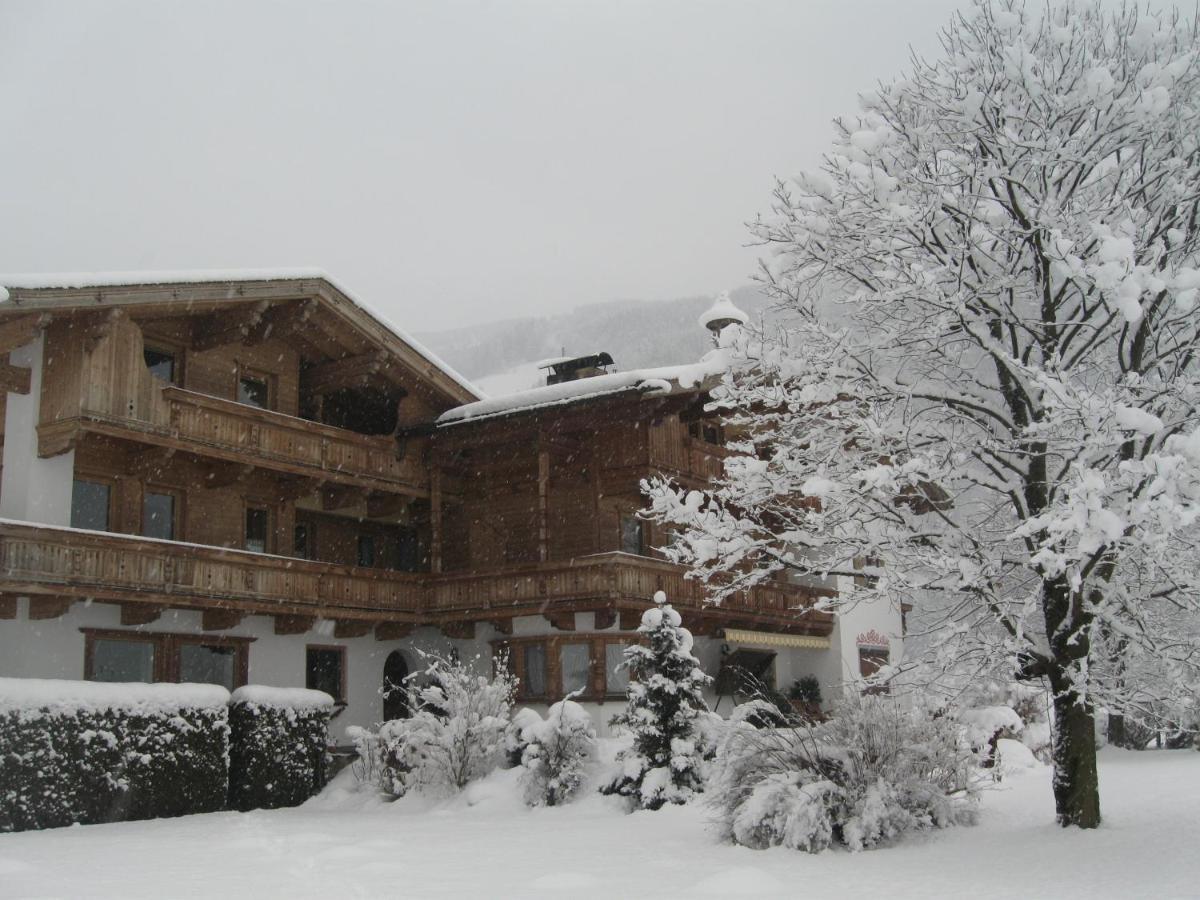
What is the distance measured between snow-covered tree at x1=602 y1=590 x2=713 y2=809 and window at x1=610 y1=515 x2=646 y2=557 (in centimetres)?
1073

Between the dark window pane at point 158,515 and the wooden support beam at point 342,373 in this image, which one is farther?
the wooden support beam at point 342,373

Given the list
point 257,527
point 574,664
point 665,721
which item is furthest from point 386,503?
point 665,721

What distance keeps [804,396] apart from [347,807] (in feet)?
36.8

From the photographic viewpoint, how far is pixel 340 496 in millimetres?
25891

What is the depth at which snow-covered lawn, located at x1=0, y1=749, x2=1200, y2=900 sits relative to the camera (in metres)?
9.72

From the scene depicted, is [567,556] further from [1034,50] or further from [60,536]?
[1034,50]

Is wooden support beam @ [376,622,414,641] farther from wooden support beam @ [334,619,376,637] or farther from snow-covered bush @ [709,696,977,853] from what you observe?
snow-covered bush @ [709,696,977,853]

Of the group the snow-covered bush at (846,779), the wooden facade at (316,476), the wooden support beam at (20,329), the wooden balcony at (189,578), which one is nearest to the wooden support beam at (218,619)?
the wooden facade at (316,476)

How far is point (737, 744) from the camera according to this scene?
1295 cm

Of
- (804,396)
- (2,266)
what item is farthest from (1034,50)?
(2,266)

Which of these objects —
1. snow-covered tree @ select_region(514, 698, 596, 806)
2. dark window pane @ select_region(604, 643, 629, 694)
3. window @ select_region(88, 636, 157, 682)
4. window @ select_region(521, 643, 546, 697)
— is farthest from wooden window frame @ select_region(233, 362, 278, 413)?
snow-covered tree @ select_region(514, 698, 596, 806)

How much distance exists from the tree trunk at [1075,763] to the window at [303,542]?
18.8 m

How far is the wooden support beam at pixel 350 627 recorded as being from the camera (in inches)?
973

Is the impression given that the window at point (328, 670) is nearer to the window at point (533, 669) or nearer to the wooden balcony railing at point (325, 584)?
the wooden balcony railing at point (325, 584)
